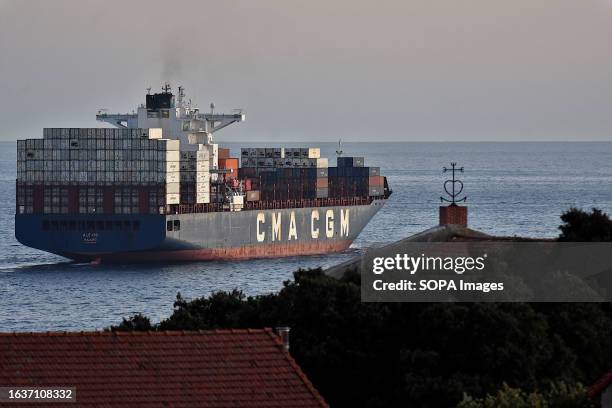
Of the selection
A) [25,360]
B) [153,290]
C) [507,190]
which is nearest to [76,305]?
[153,290]

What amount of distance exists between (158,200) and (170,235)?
2.62 metres

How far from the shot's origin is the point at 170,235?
3937 inches

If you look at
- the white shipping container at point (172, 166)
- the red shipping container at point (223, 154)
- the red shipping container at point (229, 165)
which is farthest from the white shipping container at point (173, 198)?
the red shipping container at point (223, 154)

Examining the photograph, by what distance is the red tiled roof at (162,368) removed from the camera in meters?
18.5

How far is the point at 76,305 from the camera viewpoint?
7306 cm

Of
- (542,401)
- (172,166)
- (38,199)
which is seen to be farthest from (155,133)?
(542,401)

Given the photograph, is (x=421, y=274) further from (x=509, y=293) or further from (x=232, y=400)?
(x=232, y=400)

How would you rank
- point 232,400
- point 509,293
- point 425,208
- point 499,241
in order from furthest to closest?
1. point 425,208
2. point 499,241
3. point 509,293
4. point 232,400

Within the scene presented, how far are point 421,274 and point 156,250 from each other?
68.6m

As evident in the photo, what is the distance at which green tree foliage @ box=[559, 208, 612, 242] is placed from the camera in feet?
120

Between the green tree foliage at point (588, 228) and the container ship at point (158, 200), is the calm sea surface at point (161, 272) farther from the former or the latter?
the green tree foliage at point (588, 228)

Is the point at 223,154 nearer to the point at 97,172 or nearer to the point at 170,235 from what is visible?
the point at 97,172

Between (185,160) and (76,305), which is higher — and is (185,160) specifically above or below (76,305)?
above

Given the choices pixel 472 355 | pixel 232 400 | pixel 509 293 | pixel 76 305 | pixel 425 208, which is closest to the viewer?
pixel 232 400
